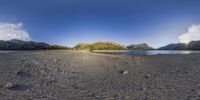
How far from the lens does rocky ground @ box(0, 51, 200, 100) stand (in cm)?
1148

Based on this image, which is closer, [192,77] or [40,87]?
[40,87]

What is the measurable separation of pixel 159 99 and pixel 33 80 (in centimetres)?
691

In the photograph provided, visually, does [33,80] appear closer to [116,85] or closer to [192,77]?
[116,85]

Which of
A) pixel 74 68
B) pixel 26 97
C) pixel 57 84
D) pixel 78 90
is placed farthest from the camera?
pixel 74 68

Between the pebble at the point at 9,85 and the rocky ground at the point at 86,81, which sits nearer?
the rocky ground at the point at 86,81

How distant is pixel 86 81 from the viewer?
14.9 metres

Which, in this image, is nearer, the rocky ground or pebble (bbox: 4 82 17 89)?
the rocky ground

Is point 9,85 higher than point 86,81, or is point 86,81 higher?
point 9,85

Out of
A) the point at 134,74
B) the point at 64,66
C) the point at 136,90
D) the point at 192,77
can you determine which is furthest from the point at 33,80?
the point at 192,77

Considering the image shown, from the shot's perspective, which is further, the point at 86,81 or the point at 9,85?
the point at 86,81

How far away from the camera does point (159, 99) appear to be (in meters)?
10.9

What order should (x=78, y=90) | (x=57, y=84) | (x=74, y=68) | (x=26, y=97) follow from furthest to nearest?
(x=74, y=68) < (x=57, y=84) < (x=78, y=90) < (x=26, y=97)

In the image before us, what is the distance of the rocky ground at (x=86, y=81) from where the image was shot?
37.7ft

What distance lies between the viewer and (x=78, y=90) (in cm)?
1255
